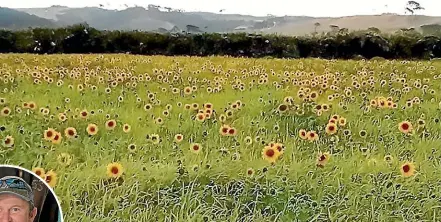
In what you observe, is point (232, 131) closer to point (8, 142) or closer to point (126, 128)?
point (126, 128)

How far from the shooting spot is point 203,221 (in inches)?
53.4

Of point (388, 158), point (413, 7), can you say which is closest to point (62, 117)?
point (388, 158)

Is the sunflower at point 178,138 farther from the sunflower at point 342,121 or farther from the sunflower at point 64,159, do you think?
the sunflower at point 342,121

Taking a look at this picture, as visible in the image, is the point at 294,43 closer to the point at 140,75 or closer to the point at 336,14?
the point at 336,14

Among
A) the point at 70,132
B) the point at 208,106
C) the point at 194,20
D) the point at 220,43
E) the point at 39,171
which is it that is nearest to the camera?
the point at 39,171

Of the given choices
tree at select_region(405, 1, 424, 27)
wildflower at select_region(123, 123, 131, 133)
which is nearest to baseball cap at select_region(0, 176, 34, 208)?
wildflower at select_region(123, 123, 131, 133)

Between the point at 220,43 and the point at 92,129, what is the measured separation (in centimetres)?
62

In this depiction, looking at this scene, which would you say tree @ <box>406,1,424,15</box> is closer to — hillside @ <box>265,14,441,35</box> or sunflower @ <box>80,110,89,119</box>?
hillside @ <box>265,14,441,35</box>

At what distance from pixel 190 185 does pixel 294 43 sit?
0.78 metres

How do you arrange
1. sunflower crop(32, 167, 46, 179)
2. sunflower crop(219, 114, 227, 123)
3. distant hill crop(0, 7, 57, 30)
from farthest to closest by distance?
distant hill crop(0, 7, 57, 30) → sunflower crop(219, 114, 227, 123) → sunflower crop(32, 167, 46, 179)

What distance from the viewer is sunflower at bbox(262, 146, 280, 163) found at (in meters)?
1.45

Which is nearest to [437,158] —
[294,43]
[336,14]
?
[336,14]

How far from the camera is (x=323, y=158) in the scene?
57.7 inches

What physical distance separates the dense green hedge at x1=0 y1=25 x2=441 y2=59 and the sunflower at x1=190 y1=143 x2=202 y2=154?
0.48 meters
